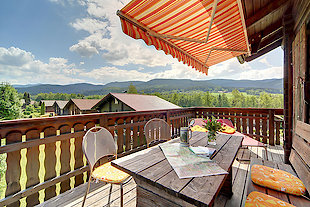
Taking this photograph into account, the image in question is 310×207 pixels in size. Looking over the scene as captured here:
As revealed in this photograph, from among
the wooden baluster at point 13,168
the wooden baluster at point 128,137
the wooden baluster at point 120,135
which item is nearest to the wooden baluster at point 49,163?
the wooden baluster at point 13,168

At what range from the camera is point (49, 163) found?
1.89m

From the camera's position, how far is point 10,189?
1.59m

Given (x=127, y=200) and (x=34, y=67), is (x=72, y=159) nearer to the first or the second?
(x=127, y=200)

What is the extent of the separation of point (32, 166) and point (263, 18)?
195 inches

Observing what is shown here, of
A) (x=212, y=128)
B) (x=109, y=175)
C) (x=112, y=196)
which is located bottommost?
(x=112, y=196)

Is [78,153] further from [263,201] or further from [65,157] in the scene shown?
[263,201]

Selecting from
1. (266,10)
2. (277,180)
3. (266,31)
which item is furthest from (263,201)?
(266,31)

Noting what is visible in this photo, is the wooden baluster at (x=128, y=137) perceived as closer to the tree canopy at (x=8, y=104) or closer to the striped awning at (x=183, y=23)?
the striped awning at (x=183, y=23)

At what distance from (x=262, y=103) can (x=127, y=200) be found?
62.6ft

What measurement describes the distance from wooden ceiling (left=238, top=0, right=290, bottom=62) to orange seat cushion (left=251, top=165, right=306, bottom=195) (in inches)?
106

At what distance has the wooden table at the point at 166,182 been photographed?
81cm

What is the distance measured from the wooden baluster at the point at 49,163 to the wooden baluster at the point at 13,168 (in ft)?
0.86

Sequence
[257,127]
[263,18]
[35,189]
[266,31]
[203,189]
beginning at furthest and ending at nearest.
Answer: [257,127], [266,31], [263,18], [35,189], [203,189]

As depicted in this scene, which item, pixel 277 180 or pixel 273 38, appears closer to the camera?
pixel 277 180
